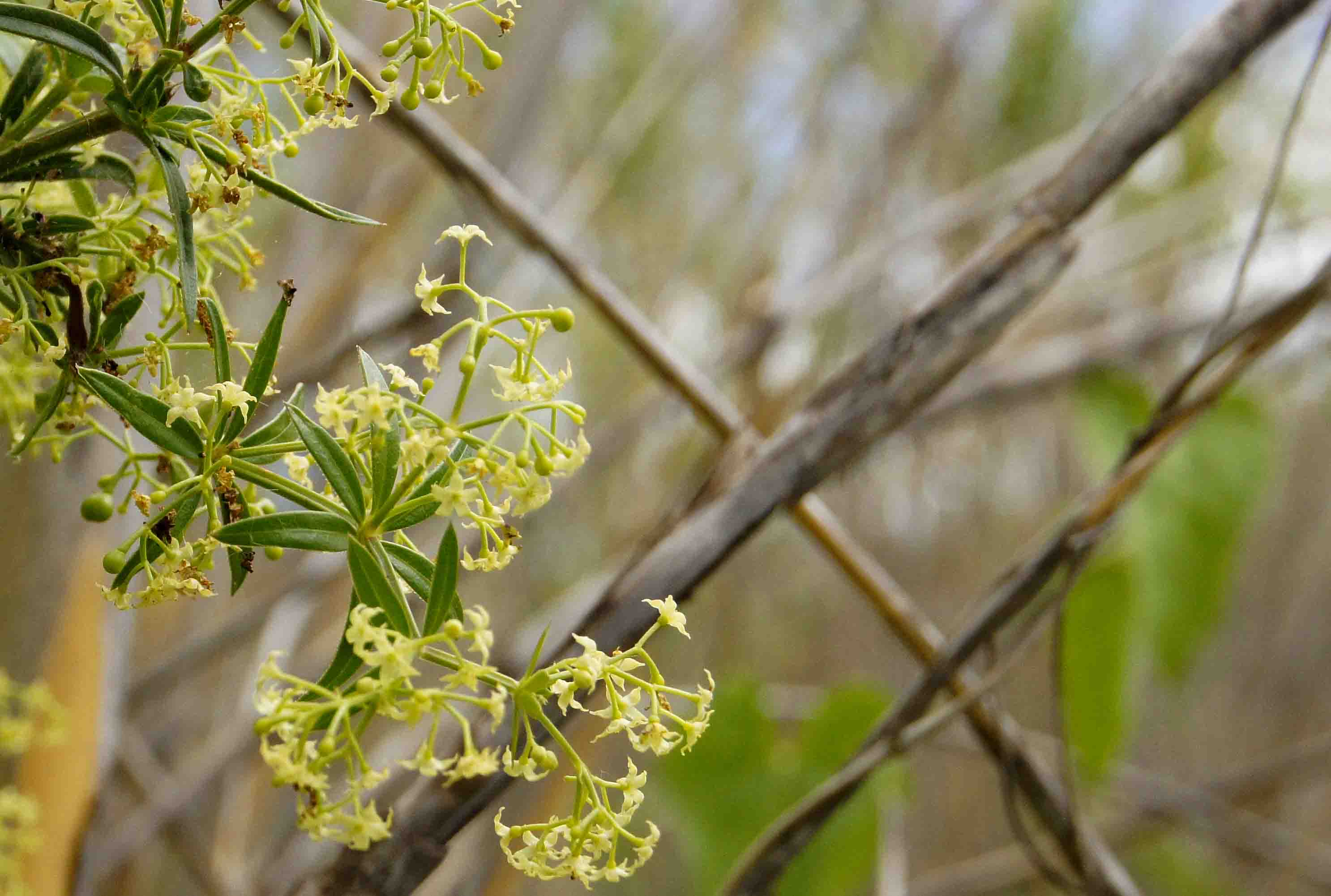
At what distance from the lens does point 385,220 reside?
0.87 m

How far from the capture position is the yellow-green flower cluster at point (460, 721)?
0.16m

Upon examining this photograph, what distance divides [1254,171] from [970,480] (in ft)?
2.44

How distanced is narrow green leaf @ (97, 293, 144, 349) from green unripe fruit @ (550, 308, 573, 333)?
87 millimetres

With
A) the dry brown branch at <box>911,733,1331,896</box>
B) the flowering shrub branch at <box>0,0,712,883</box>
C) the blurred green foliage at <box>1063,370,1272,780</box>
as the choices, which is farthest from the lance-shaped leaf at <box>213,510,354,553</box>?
the blurred green foliage at <box>1063,370,1272,780</box>

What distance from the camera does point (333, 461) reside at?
0.58 ft

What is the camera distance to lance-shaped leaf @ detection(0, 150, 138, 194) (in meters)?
0.19

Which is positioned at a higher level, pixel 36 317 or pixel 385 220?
pixel 385 220

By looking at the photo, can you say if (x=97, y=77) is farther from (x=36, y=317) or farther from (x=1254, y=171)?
(x=1254, y=171)

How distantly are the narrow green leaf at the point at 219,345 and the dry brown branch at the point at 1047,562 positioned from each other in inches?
11.9

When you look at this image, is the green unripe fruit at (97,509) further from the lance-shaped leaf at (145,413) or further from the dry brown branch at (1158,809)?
the dry brown branch at (1158,809)

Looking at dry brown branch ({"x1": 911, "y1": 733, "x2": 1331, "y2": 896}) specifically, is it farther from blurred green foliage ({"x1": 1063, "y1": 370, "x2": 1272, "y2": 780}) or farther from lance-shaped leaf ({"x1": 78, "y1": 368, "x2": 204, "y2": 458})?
lance-shaped leaf ({"x1": 78, "y1": 368, "x2": 204, "y2": 458})

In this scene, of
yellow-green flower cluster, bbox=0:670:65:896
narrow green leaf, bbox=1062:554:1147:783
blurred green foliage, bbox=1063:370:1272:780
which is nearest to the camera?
yellow-green flower cluster, bbox=0:670:65:896

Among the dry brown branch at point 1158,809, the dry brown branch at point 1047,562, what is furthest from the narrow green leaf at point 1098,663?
the dry brown branch at point 1047,562

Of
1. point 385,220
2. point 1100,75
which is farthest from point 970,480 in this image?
point 385,220
